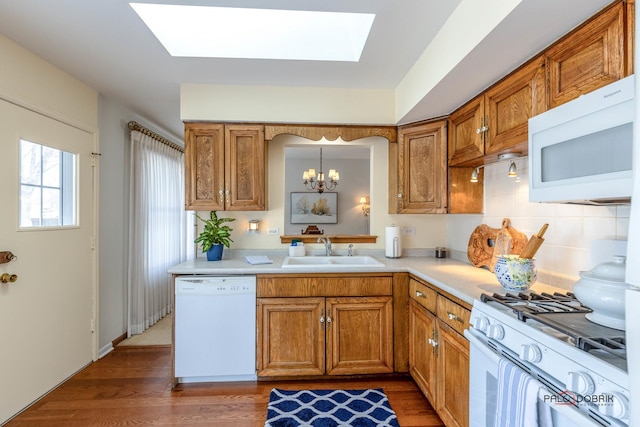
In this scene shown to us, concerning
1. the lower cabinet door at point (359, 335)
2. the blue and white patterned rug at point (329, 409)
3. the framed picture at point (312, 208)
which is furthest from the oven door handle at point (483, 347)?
the framed picture at point (312, 208)

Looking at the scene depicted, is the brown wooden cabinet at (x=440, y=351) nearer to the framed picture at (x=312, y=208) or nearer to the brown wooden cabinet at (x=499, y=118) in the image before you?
the brown wooden cabinet at (x=499, y=118)

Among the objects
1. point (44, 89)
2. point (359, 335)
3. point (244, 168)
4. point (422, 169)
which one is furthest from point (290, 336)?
point (44, 89)

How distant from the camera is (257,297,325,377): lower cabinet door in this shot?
7.91 feet

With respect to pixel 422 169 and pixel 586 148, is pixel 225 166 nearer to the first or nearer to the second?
pixel 422 169

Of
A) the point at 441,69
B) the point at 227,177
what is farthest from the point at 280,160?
the point at 441,69

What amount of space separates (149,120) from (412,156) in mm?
2997

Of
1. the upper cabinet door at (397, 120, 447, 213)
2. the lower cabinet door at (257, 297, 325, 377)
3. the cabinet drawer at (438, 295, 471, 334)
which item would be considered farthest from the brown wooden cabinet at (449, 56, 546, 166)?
the lower cabinet door at (257, 297, 325, 377)

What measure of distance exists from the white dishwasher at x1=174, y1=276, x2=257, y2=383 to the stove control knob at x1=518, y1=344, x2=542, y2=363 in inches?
69.9

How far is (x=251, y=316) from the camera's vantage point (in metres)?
2.40

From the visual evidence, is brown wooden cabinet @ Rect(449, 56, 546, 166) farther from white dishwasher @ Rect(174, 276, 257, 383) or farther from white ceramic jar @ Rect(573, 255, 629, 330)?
white dishwasher @ Rect(174, 276, 257, 383)

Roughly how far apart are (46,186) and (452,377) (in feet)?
9.73

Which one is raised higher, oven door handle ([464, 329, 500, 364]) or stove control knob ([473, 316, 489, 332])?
stove control knob ([473, 316, 489, 332])

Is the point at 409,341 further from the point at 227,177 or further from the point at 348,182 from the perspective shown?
the point at 348,182

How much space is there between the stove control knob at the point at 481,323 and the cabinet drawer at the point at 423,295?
0.59m
